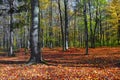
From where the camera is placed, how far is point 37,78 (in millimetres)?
11766

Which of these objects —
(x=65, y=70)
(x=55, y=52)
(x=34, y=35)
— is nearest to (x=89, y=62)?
(x=34, y=35)

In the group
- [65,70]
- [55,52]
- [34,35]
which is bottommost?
[55,52]

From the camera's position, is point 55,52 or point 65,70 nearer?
point 65,70

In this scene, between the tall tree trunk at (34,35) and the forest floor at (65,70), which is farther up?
the tall tree trunk at (34,35)

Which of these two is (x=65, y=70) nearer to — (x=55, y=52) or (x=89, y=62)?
(x=89, y=62)

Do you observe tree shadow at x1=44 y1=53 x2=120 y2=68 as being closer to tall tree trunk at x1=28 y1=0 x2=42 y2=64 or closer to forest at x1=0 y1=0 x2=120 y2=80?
forest at x1=0 y1=0 x2=120 y2=80

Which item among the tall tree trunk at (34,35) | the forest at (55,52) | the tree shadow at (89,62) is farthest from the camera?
the tall tree trunk at (34,35)


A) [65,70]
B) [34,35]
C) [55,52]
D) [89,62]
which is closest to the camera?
[65,70]

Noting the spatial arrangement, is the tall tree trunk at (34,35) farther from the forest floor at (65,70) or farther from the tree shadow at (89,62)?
the tree shadow at (89,62)

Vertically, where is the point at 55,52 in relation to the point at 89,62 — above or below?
below

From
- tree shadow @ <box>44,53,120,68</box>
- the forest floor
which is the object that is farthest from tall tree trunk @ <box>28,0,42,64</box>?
tree shadow @ <box>44,53,120,68</box>

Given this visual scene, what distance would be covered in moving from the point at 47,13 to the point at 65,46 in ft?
90.4

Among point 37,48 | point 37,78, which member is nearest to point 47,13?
point 37,48

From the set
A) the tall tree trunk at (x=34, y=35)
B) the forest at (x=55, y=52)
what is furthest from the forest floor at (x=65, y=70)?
the tall tree trunk at (x=34, y=35)
